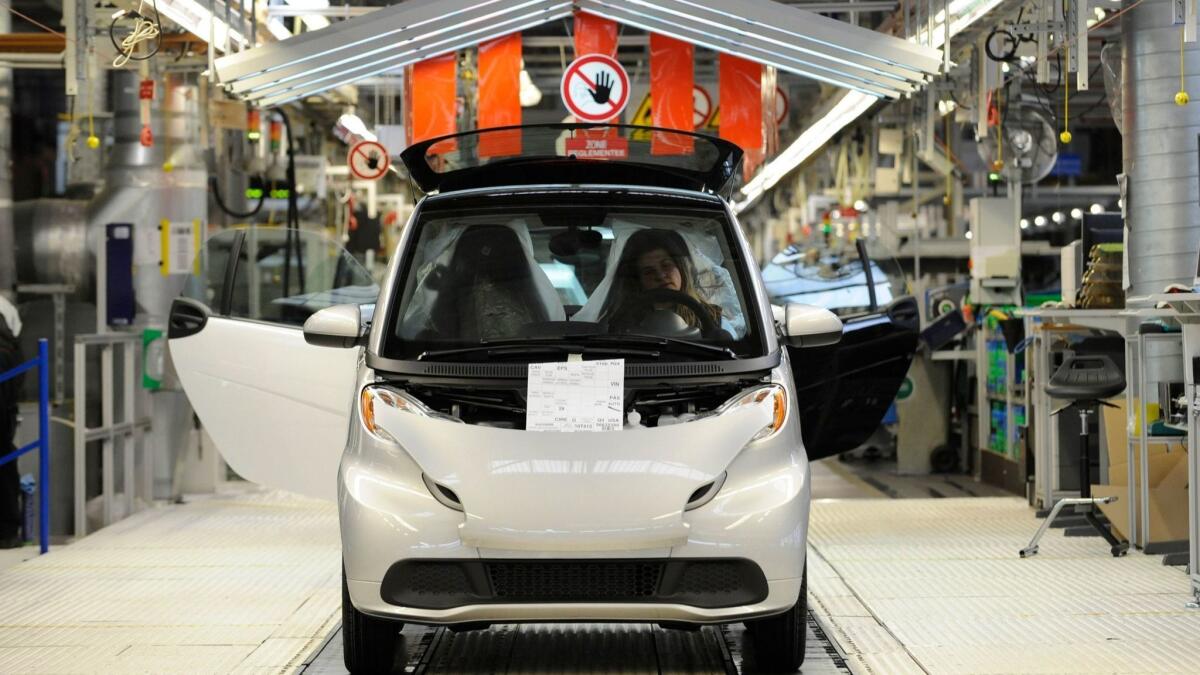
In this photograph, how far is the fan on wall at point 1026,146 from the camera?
10922 millimetres

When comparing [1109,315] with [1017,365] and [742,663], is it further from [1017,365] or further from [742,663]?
[742,663]

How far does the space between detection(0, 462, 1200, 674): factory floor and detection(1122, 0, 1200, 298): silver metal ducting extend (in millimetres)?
1595

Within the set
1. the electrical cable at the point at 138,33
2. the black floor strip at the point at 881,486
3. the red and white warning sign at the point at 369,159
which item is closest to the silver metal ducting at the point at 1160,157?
the black floor strip at the point at 881,486

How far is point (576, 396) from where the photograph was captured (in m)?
4.02

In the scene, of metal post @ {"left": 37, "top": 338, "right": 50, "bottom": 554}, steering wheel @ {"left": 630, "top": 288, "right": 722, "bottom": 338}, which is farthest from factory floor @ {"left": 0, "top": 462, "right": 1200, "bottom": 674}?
steering wheel @ {"left": 630, "top": 288, "right": 722, "bottom": 338}

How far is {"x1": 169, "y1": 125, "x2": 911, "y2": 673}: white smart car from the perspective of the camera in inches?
153

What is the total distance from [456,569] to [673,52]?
629cm

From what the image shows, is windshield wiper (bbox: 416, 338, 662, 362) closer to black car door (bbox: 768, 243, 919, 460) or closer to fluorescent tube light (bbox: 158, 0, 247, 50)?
black car door (bbox: 768, 243, 919, 460)

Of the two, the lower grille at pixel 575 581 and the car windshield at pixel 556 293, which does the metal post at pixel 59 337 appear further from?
the lower grille at pixel 575 581

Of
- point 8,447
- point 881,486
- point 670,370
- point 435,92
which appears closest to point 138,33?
point 435,92

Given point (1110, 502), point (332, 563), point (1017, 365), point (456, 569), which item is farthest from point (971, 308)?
point (456, 569)

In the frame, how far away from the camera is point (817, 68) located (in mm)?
8258

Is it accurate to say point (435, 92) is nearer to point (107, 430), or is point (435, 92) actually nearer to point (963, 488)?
point (107, 430)

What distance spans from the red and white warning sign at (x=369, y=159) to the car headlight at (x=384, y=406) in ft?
25.7
